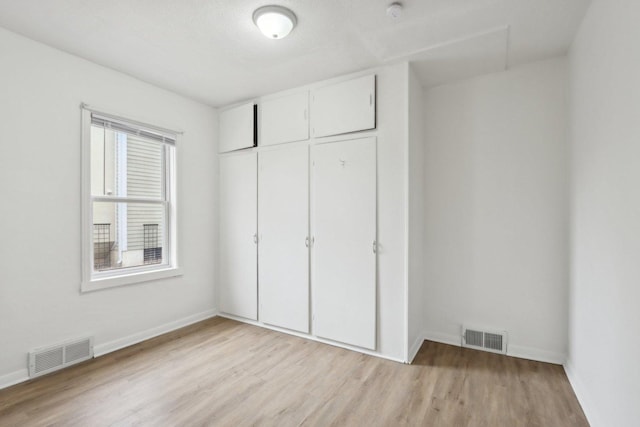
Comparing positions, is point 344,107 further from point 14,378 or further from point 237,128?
point 14,378

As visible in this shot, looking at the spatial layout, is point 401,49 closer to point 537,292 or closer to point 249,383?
point 537,292

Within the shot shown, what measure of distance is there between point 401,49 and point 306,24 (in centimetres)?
86

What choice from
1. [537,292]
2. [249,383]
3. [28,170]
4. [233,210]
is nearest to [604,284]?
[537,292]

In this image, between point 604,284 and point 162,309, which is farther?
point 162,309

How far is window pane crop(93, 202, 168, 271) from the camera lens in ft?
10.2

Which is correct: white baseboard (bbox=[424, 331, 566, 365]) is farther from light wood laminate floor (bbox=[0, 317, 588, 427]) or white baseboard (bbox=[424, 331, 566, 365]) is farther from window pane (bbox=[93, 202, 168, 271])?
window pane (bbox=[93, 202, 168, 271])

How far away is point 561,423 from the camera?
2.00 m

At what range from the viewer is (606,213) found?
1.81 m

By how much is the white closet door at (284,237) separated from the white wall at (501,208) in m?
1.32

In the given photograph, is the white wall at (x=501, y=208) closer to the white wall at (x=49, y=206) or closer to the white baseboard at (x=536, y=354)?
the white baseboard at (x=536, y=354)

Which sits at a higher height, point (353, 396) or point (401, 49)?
point (401, 49)

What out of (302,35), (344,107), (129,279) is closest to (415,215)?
(344,107)

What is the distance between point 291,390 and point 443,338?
5.69ft

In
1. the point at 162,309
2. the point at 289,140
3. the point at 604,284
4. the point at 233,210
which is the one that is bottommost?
the point at 162,309
